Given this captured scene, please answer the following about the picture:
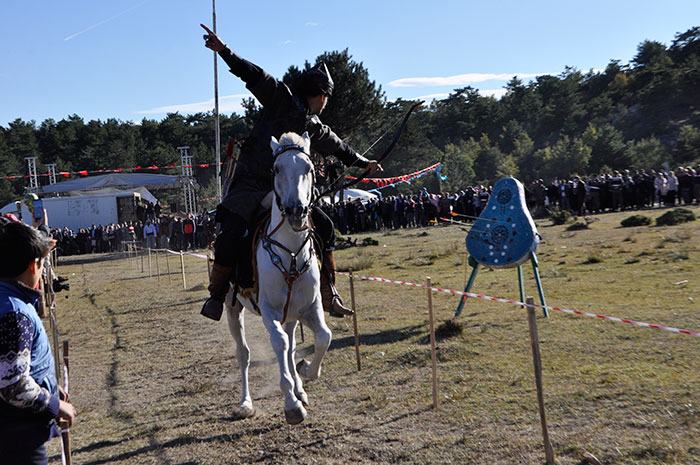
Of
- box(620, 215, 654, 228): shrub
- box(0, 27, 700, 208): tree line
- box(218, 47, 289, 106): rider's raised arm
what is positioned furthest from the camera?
box(0, 27, 700, 208): tree line

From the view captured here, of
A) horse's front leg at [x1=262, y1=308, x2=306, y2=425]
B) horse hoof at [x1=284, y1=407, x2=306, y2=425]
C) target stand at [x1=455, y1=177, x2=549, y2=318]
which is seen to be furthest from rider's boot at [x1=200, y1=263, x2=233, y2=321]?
target stand at [x1=455, y1=177, x2=549, y2=318]

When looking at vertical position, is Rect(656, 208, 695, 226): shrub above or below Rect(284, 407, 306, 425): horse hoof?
above


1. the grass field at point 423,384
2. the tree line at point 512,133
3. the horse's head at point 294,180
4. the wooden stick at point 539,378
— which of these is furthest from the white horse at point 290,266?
the tree line at point 512,133

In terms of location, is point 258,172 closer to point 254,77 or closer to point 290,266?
point 254,77

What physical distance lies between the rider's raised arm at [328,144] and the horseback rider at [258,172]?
0.05 ft

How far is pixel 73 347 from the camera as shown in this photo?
40.3 feet

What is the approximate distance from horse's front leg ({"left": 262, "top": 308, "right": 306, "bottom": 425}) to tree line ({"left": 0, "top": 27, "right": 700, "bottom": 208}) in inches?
2048

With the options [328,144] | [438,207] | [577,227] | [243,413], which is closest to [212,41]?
[328,144]

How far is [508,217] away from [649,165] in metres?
59.6

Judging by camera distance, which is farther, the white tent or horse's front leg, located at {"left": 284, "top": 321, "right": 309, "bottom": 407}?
the white tent

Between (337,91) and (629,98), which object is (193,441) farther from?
(629,98)

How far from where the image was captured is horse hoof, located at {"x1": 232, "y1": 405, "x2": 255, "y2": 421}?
23.1ft

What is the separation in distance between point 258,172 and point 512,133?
96.6 m

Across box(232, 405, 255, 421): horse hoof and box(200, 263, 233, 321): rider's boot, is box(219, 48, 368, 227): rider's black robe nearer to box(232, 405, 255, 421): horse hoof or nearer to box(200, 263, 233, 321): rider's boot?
box(200, 263, 233, 321): rider's boot
